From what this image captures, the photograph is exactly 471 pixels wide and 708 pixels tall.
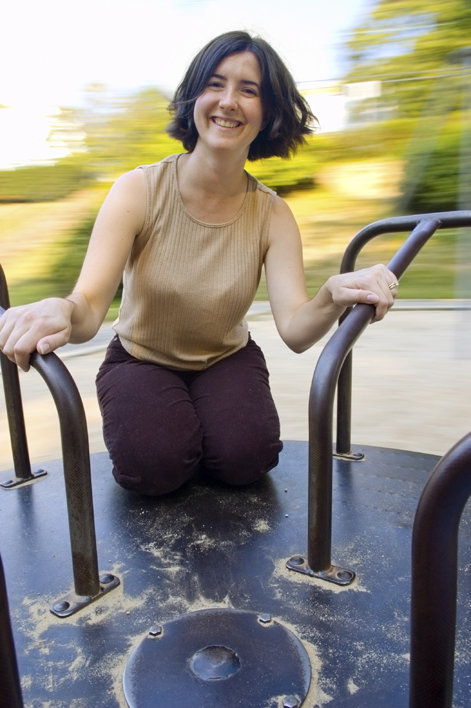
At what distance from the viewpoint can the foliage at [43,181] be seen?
715 centimetres

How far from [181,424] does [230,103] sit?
0.76m

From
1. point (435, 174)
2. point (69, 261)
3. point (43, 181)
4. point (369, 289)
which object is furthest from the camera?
point (43, 181)

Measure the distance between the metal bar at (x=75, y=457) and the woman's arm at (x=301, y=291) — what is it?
20.3 inches

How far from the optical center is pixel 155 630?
100 cm

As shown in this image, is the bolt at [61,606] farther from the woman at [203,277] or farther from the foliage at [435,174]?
the foliage at [435,174]

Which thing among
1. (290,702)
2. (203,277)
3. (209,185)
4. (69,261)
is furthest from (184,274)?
(69,261)

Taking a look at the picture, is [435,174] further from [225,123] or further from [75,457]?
[75,457]

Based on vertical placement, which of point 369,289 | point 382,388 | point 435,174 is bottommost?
point 382,388

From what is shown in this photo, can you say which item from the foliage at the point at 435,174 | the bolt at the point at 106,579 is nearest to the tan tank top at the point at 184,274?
the bolt at the point at 106,579

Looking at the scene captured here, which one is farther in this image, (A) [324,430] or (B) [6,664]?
(A) [324,430]

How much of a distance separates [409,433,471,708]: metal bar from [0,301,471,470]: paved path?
6.11 feet

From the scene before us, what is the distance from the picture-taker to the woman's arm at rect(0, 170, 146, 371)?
3.19 ft

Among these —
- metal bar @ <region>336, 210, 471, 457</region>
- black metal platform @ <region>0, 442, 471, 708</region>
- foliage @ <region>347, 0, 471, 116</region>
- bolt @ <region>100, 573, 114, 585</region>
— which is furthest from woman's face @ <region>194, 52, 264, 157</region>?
foliage @ <region>347, 0, 471, 116</region>

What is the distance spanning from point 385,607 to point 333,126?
7312mm
